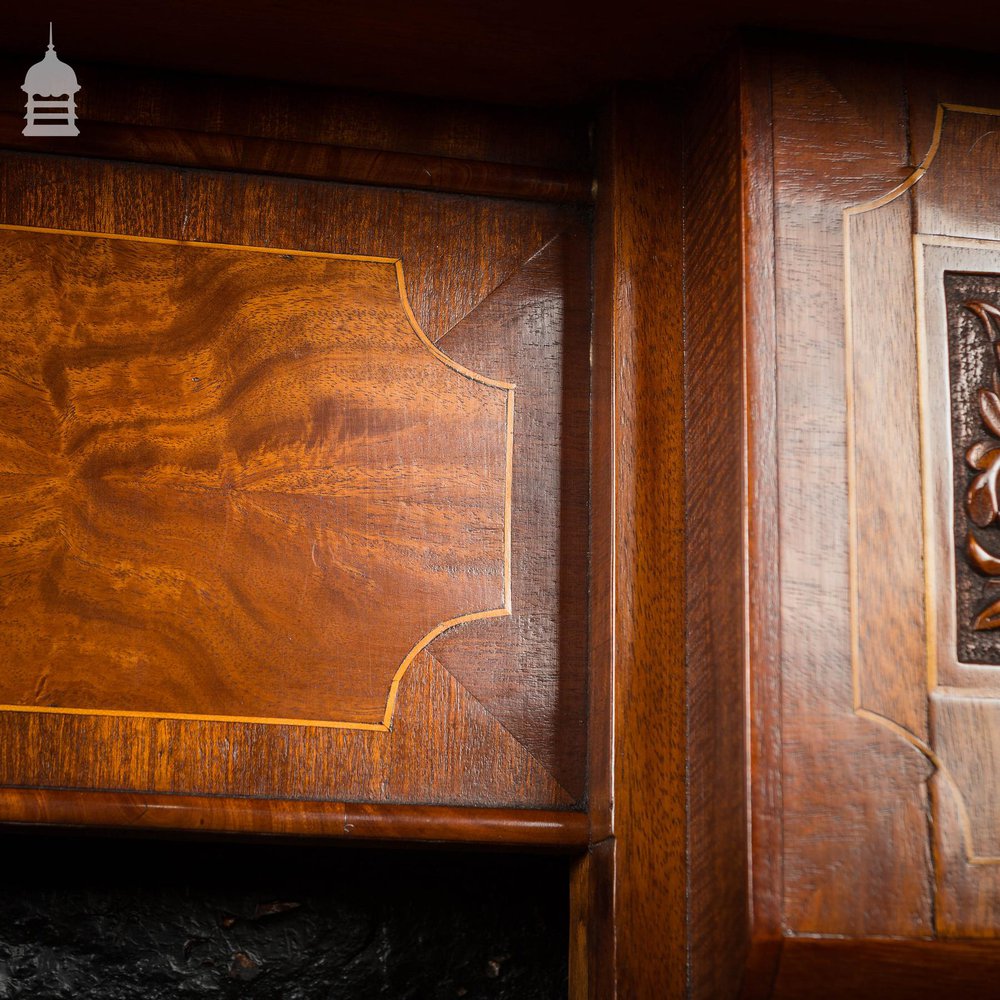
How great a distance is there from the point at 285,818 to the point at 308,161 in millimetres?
703

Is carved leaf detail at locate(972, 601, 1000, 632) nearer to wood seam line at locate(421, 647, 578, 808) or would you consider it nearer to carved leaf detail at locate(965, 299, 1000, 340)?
carved leaf detail at locate(965, 299, 1000, 340)

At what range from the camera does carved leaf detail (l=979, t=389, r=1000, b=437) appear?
3.51 feet

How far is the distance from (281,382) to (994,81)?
810mm

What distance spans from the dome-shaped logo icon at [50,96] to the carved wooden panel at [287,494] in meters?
0.04

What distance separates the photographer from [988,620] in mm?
1027

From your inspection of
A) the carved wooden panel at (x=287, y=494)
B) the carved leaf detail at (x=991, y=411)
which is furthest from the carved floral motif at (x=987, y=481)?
the carved wooden panel at (x=287, y=494)

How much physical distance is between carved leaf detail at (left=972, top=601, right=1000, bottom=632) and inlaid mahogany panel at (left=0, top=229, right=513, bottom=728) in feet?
1.51

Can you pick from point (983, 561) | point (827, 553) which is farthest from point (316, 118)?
point (983, 561)

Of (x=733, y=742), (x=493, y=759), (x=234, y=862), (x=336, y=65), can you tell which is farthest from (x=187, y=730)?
(x=336, y=65)

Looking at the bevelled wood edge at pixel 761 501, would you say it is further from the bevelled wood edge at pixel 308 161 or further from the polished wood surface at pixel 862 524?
the bevelled wood edge at pixel 308 161

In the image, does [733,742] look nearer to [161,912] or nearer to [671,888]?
[671,888]

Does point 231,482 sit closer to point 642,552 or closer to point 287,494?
point 287,494

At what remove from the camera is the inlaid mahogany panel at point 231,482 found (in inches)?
44.3

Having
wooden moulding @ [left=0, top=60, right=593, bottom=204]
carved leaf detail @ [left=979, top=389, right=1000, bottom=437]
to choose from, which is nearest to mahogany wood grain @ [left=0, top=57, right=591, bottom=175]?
wooden moulding @ [left=0, top=60, right=593, bottom=204]
